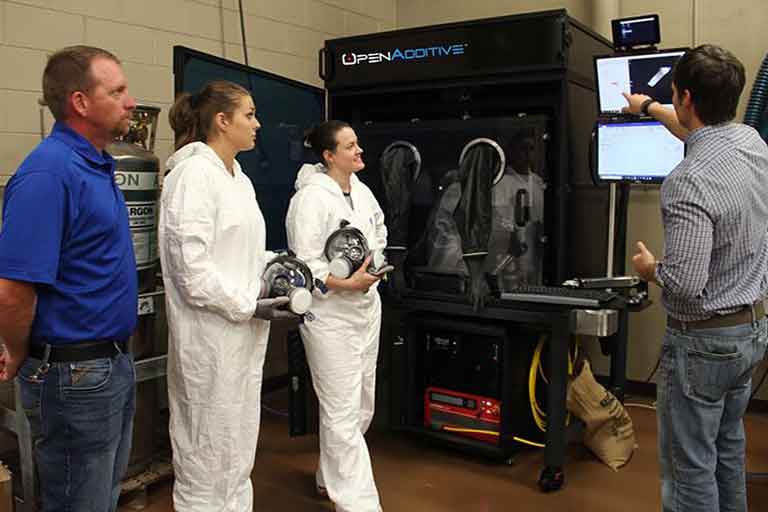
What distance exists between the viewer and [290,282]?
227cm

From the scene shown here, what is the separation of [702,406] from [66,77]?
172 centimetres

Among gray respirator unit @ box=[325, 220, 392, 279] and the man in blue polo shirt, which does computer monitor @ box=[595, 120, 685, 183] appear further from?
the man in blue polo shirt

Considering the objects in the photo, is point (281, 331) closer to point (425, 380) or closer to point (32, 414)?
point (425, 380)

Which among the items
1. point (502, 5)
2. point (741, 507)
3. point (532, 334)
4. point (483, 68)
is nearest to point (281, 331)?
point (532, 334)

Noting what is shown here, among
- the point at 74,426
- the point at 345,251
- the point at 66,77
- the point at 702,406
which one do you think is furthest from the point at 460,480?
the point at 66,77

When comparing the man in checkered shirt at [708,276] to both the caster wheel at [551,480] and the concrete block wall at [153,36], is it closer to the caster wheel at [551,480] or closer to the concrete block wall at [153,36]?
the caster wheel at [551,480]

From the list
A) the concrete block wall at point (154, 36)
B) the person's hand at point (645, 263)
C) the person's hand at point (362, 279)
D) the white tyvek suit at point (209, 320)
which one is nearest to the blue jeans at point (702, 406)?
the person's hand at point (645, 263)

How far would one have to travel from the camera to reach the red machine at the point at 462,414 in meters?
3.10

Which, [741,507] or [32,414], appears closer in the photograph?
[32,414]

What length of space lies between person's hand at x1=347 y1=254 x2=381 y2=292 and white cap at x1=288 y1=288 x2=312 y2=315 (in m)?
0.31

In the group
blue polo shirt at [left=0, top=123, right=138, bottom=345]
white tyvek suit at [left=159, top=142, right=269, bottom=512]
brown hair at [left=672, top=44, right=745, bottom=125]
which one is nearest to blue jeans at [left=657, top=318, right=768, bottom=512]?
brown hair at [left=672, top=44, right=745, bottom=125]

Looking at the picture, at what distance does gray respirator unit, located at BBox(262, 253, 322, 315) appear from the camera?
2178 mm

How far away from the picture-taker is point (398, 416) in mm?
3320

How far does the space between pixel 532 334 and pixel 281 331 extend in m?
1.61
